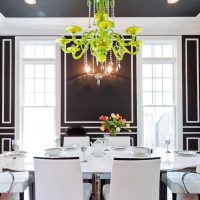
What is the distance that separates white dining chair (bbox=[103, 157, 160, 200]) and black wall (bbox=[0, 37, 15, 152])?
3.40 meters

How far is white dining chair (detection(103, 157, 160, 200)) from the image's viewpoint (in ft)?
5.94

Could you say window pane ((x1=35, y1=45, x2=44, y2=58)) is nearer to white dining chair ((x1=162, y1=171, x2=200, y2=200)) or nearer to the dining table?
the dining table

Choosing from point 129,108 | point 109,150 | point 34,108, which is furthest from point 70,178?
point 34,108

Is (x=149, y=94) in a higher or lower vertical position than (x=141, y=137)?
higher

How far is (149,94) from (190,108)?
89cm

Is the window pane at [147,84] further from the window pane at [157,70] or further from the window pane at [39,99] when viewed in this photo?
the window pane at [39,99]

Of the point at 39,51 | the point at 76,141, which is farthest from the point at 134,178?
the point at 39,51

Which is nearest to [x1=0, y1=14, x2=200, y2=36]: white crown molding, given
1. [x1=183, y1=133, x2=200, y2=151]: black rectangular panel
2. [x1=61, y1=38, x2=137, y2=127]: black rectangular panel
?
[x1=61, y1=38, x2=137, y2=127]: black rectangular panel

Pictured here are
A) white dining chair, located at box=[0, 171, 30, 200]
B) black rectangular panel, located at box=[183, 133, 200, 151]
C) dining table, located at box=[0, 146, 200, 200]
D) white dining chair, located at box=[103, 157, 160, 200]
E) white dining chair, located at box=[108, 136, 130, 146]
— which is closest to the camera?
white dining chair, located at box=[103, 157, 160, 200]

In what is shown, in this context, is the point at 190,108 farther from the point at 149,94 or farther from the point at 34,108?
the point at 34,108

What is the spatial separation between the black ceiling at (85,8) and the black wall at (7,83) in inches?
25.8

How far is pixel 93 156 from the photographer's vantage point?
8.09 ft

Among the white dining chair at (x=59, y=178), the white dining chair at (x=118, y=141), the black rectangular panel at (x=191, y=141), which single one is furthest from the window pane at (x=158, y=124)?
the white dining chair at (x=59, y=178)

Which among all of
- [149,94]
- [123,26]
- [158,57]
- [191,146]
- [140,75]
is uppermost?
[123,26]
